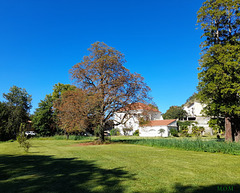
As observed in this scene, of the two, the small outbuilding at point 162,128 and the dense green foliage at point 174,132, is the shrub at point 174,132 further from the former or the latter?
the small outbuilding at point 162,128

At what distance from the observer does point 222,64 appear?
55.7 feet

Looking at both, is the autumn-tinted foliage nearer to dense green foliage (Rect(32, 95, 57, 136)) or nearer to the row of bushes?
the row of bushes

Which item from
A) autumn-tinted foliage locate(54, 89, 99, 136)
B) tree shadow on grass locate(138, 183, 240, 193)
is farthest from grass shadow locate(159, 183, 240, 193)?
autumn-tinted foliage locate(54, 89, 99, 136)

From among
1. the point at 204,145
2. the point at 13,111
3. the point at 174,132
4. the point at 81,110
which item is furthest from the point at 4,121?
the point at 204,145

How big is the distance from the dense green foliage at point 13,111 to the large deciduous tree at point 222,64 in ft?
128

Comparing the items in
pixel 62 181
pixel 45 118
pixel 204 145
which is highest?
pixel 45 118

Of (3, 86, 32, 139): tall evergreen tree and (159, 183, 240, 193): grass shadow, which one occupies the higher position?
(3, 86, 32, 139): tall evergreen tree

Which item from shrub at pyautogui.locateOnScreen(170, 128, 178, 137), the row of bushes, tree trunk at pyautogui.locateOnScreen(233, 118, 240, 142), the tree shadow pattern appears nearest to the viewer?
the tree shadow pattern

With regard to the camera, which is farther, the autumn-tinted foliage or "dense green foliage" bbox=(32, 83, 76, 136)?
"dense green foliage" bbox=(32, 83, 76, 136)

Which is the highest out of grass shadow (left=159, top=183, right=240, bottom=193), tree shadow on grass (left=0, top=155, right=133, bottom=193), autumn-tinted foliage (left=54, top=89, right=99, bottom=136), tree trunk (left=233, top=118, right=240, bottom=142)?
autumn-tinted foliage (left=54, top=89, right=99, bottom=136)

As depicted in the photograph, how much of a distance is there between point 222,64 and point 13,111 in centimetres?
4567

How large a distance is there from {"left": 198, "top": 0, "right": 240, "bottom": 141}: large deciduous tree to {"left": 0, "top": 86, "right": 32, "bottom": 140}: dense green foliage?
3898 centimetres

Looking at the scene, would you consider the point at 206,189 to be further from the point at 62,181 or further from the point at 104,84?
the point at 104,84

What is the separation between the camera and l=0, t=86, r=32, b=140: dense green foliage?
3953 centimetres
